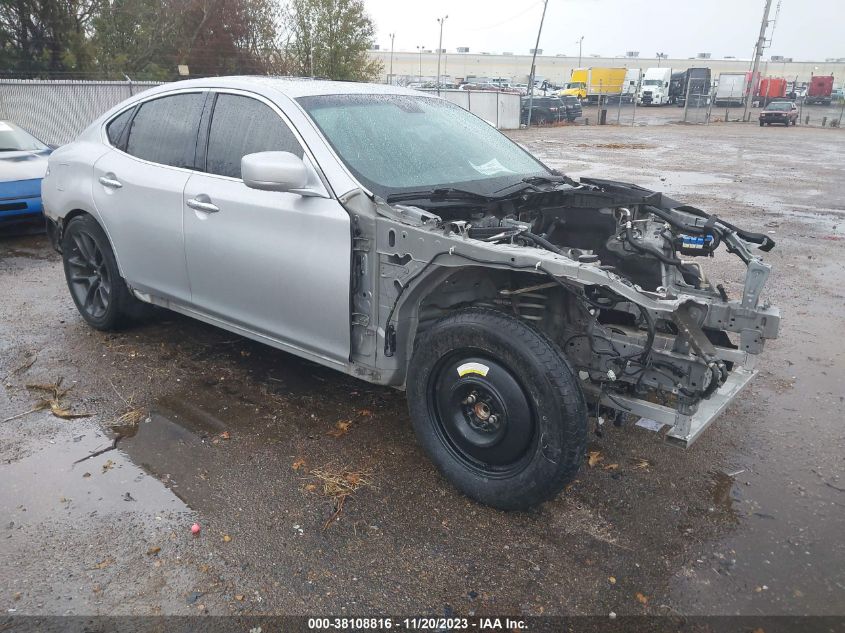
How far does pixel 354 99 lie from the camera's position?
4043mm

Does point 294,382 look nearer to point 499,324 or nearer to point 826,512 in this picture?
point 499,324

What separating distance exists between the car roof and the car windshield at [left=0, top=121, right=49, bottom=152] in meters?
5.64

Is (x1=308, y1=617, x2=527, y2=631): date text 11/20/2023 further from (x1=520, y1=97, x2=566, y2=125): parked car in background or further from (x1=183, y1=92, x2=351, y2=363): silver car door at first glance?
(x1=520, y1=97, x2=566, y2=125): parked car in background

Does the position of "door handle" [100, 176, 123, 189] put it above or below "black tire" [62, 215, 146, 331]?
above

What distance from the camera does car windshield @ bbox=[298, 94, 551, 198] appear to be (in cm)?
361

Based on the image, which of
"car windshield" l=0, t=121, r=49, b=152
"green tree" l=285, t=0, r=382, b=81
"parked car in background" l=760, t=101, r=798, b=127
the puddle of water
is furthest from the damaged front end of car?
"parked car in background" l=760, t=101, r=798, b=127

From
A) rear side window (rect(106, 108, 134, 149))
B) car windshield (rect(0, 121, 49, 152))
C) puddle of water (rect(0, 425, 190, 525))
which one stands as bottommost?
puddle of water (rect(0, 425, 190, 525))

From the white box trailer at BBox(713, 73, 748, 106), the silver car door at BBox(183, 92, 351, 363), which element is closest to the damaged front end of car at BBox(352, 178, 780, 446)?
the silver car door at BBox(183, 92, 351, 363)

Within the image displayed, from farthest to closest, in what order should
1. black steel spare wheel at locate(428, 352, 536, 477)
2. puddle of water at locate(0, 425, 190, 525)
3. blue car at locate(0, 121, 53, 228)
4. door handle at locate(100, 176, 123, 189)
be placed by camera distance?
blue car at locate(0, 121, 53, 228) < door handle at locate(100, 176, 123, 189) < puddle of water at locate(0, 425, 190, 525) < black steel spare wheel at locate(428, 352, 536, 477)

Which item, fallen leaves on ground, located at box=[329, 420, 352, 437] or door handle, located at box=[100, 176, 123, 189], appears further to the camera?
door handle, located at box=[100, 176, 123, 189]

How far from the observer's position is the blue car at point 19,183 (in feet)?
27.0

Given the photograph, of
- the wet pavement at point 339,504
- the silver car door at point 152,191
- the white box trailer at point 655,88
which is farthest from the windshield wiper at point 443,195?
the white box trailer at point 655,88

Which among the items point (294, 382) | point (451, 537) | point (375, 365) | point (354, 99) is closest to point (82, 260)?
point (294, 382)

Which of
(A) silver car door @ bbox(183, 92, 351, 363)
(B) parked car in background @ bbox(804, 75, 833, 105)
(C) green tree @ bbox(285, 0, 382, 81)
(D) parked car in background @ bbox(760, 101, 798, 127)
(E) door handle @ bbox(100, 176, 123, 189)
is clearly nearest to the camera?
(A) silver car door @ bbox(183, 92, 351, 363)
